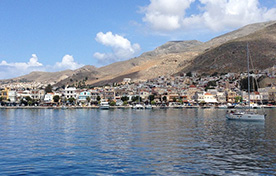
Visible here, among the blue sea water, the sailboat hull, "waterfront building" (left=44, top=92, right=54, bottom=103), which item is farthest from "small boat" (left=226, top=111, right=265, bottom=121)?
"waterfront building" (left=44, top=92, right=54, bottom=103)

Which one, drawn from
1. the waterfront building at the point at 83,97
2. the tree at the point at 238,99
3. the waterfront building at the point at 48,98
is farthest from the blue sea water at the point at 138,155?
the waterfront building at the point at 48,98

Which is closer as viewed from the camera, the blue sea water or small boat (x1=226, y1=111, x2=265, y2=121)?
the blue sea water

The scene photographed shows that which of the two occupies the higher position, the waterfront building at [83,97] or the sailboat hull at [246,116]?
the waterfront building at [83,97]

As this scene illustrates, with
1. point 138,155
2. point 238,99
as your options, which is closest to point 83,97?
point 238,99

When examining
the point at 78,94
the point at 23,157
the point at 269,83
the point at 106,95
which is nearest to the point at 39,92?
the point at 78,94

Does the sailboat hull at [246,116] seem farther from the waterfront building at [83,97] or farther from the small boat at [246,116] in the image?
the waterfront building at [83,97]

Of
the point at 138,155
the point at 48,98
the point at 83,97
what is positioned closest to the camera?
the point at 138,155

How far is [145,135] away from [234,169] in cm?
1847

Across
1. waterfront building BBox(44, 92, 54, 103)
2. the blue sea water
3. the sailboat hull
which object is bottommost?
the blue sea water

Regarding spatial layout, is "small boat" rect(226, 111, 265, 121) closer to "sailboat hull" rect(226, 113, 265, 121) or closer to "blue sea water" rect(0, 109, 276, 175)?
"sailboat hull" rect(226, 113, 265, 121)

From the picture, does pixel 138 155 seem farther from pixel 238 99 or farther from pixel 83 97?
pixel 83 97

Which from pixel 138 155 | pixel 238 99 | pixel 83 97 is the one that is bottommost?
pixel 138 155

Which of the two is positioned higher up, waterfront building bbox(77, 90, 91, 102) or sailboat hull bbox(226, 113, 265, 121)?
waterfront building bbox(77, 90, 91, 102)

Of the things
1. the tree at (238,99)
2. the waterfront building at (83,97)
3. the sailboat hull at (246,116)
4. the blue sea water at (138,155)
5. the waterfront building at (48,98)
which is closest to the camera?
the blue sea water at (138,155)
